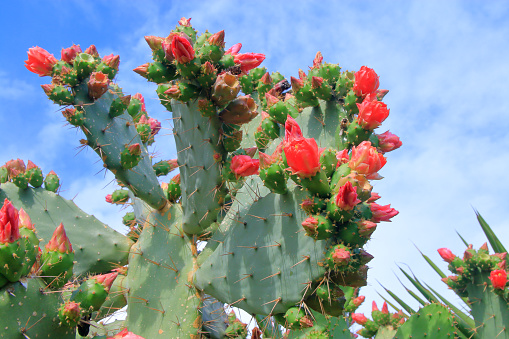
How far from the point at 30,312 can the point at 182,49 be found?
1129 millimetres

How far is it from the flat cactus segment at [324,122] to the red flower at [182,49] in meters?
0.73

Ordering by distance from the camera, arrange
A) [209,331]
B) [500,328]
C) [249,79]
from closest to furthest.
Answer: [209,331], [249,79], [500,328]

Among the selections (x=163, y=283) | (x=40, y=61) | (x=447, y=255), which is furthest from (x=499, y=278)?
(x=40, y=61)

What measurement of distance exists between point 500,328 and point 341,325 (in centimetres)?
145

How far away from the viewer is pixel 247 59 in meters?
2.13

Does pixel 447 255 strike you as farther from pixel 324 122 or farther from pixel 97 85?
pixel 97 85

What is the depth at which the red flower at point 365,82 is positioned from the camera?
217 cm

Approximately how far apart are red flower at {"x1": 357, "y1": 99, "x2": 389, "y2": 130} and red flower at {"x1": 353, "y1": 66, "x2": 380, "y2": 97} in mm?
176

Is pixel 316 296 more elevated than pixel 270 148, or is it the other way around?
pixel 270 148

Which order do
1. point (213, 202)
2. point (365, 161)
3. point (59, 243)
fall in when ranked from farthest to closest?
point (213, 202) < point (365, 161) < point (59, 243)

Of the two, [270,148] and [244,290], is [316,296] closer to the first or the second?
[244,290]

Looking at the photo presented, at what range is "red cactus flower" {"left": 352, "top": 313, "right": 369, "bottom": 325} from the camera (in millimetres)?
3725

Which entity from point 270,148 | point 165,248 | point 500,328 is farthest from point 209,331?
point 500,328

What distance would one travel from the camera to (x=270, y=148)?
7.64 feet
